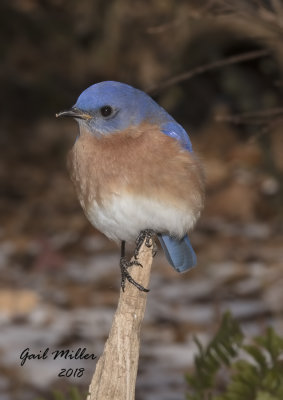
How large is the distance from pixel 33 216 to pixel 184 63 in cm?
223

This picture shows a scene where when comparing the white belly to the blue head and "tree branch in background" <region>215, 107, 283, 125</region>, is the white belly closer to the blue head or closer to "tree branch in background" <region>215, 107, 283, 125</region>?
the blue head

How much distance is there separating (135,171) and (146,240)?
0.93ft

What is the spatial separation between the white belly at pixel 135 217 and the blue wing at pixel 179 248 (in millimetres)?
103

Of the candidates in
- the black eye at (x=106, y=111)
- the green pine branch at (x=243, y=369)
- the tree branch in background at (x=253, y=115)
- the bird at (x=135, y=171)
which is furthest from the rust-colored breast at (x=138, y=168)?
the green pine branch at (x=243, y=369)

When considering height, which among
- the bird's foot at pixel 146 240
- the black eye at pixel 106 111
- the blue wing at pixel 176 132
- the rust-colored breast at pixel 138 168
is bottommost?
the bird's foot at pixel 146 240

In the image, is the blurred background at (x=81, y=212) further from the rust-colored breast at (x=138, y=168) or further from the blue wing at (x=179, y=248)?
the rust-colored breast at (x=138, y=168)

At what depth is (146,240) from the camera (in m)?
3.13

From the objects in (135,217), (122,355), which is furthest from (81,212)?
(122,355)

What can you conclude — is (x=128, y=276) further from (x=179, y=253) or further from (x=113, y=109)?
(x=113, y=109)

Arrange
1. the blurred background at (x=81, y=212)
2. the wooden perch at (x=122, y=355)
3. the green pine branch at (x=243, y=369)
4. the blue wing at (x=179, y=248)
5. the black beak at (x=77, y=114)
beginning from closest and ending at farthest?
the wooden perch at (x=122, y=355)
the green pine branch at (x=243, y=369)
the black beak at (x=77, y=114)
the blue wing at (x=179, y=248)
the blurred background at (x=81, y=212)

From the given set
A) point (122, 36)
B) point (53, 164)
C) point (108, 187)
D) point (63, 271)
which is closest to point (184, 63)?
point (122, 36)

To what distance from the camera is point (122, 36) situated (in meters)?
8.56

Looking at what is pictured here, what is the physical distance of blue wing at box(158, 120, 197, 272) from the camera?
130 inches

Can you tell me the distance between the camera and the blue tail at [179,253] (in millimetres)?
3314
